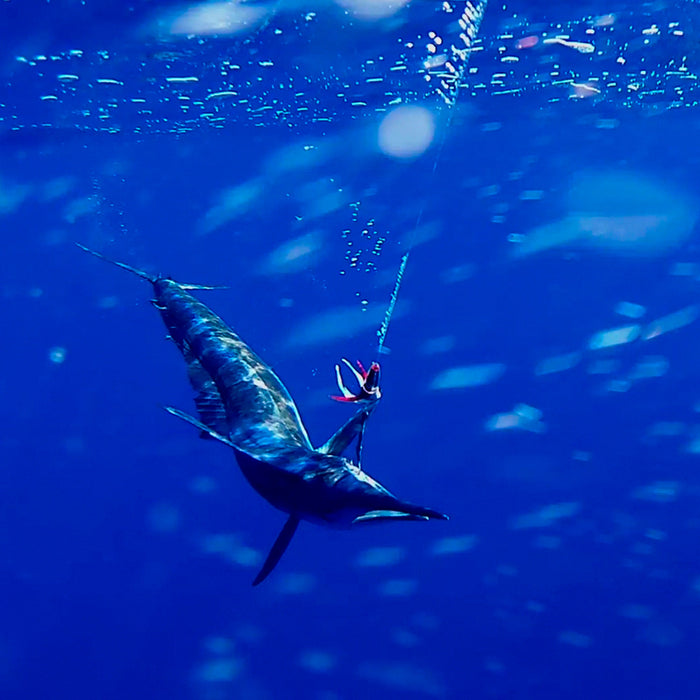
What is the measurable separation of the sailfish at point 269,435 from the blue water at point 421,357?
19.0 ft

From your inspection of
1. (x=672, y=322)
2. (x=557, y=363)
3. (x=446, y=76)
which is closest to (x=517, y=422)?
(x=557, y=363)

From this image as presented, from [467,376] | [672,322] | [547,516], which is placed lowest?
[547,516]

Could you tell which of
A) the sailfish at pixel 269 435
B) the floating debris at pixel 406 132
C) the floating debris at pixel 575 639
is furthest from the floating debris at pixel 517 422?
the sailfish at pixel 269 435

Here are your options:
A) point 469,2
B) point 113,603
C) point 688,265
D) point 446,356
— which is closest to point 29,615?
point 113,603

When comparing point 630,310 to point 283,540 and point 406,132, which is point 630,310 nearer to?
point 406,132

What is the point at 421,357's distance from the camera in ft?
36.5

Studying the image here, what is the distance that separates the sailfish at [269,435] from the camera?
259 centimetres

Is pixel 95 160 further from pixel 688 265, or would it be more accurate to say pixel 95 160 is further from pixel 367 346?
pixel 688 265

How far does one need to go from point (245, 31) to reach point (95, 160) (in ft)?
21.5

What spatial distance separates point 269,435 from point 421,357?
785 cm

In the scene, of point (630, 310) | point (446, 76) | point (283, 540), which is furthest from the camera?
point (446, 76)

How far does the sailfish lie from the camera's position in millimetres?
2588

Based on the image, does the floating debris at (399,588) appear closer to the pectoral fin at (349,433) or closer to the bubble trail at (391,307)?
the bubble trail at (391,307)

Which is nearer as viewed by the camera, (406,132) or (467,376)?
(467,376)
